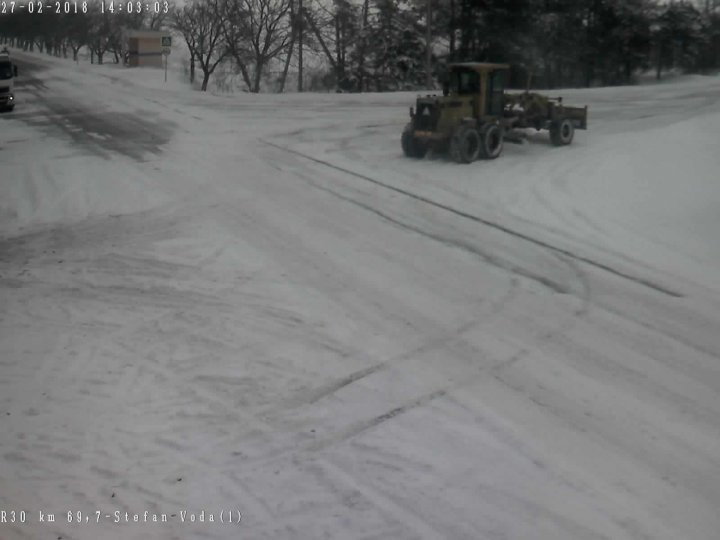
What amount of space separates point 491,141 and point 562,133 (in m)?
2.94

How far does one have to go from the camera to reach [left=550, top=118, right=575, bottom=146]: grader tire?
75.3 ft

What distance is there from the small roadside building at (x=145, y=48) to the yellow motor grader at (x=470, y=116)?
43.3 meters

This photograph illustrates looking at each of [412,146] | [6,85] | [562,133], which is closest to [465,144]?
[412,146]

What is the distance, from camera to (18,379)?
28.1 feet

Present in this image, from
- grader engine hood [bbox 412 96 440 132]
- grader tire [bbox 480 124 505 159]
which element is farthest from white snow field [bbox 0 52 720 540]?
grader engine hood [bbox 412 96 440 132]

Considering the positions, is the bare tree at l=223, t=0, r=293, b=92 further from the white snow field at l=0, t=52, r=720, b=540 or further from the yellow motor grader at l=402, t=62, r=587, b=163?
the white snow field at l=0, t=52, r=720, b=540

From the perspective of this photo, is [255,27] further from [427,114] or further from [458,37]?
[427,114]

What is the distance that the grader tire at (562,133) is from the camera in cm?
2295

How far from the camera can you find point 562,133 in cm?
2303

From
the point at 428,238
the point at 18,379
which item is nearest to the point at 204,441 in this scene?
the point at 18,379

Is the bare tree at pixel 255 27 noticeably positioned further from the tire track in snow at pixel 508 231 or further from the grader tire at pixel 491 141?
the grader tire at pixel 491 141

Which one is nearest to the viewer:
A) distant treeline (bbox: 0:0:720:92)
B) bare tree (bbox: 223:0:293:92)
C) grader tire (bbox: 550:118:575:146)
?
grader tire (bbox: 550:118:575:146)

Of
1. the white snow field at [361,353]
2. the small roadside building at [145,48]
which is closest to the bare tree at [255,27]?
the small roadside building at [145,48]

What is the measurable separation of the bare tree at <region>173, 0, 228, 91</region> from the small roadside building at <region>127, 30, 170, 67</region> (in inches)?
274
